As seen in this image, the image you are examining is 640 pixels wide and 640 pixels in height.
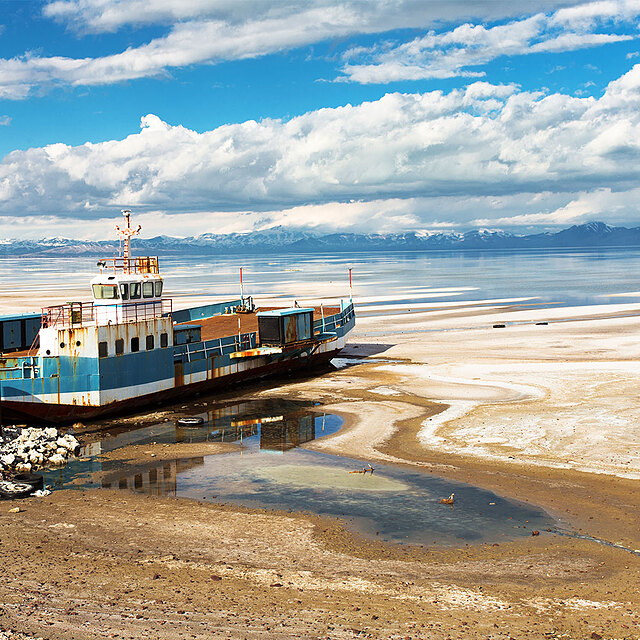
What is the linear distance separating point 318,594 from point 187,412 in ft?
67.0

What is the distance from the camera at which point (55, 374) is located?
30.7 meters

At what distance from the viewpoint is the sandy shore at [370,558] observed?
538 inches

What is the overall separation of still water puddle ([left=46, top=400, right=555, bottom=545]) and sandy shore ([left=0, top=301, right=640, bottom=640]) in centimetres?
82

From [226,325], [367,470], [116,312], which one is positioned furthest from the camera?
[226,325]

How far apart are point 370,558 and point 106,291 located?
75.1 feet

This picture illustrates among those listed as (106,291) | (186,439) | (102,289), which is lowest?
(186,439)

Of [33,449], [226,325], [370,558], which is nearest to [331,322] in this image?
[226,325]

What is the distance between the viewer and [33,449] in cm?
2611

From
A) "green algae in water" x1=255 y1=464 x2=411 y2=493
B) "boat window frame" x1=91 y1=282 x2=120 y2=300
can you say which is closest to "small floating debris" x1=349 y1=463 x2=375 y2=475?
"green algae in water" x1=255 y1=464 x2=411 y2=493

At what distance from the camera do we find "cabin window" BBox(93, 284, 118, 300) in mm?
35281

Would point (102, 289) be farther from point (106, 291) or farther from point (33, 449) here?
point (33, 449)

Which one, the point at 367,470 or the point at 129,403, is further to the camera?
the point at 129,403

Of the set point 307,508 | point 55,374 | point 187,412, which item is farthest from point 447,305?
point 307,508

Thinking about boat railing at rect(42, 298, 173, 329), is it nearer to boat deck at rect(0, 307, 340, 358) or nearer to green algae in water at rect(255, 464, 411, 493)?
boat deck at rect(0, 307, 340, 358)
